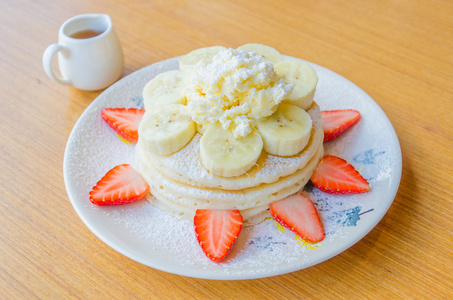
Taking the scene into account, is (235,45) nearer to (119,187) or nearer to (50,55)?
(50,55)

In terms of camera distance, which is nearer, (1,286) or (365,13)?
Answer: (1,286)

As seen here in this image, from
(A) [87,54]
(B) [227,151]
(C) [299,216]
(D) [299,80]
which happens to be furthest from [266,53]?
(A) [87,54]

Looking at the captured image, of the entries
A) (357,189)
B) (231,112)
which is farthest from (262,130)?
(357,189)

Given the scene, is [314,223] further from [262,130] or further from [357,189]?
[262,130]

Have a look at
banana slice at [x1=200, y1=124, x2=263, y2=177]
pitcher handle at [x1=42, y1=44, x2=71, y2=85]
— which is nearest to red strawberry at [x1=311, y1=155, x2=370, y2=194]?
banana slice at [x1=200, y1=124, x2=263, y2=177]

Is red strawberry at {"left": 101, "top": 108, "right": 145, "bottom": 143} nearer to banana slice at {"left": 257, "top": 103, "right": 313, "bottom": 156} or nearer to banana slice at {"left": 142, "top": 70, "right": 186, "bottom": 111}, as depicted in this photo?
banana slice at {"left": 142, "top": 70, "right": 186, "bottom": 111}

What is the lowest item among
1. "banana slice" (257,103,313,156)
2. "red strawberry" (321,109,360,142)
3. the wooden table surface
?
the wooden table surface
